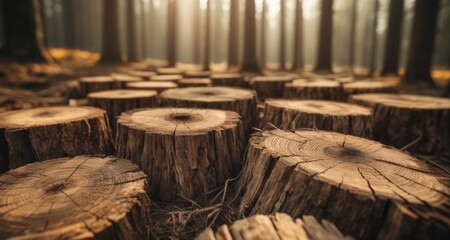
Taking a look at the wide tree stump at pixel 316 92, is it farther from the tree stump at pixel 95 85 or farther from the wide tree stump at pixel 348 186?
the tree stump at pixel 95 85

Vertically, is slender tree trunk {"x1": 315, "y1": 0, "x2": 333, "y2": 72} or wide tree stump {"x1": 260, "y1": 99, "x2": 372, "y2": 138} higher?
slender tree trunk {"x1": 315, "y1": 0, "x2": 333, "y2": 72}

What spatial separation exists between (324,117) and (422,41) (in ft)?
32.8

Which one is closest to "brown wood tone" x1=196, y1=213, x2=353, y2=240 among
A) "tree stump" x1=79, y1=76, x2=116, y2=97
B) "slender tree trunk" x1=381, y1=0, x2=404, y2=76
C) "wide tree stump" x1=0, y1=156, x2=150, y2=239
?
"wide tree stump" x1=0, y1=156, x2=150, y2=239

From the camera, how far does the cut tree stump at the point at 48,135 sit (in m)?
2.41

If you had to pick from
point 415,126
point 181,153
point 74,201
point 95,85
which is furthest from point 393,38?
point 74,201

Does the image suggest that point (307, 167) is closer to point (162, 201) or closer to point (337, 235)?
point (337, 235)

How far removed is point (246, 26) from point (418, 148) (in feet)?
35.2

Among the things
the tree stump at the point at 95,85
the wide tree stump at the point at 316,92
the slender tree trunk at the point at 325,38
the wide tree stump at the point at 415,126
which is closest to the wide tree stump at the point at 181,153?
the wide tree stump at the point at 415,126

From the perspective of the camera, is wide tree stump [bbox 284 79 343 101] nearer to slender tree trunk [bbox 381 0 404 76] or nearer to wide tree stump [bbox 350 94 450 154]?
wide tree stump [bbox 350 94 450 154]

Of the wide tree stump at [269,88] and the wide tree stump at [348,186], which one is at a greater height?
the wide tree stump at [269,88]

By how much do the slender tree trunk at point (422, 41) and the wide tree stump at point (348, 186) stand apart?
10463 millimetres

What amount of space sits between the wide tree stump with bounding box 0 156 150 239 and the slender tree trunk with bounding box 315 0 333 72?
12.9 meters

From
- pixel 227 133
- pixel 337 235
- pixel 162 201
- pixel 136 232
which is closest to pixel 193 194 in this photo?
pixel 162 201

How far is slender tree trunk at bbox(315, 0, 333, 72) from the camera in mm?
12867
